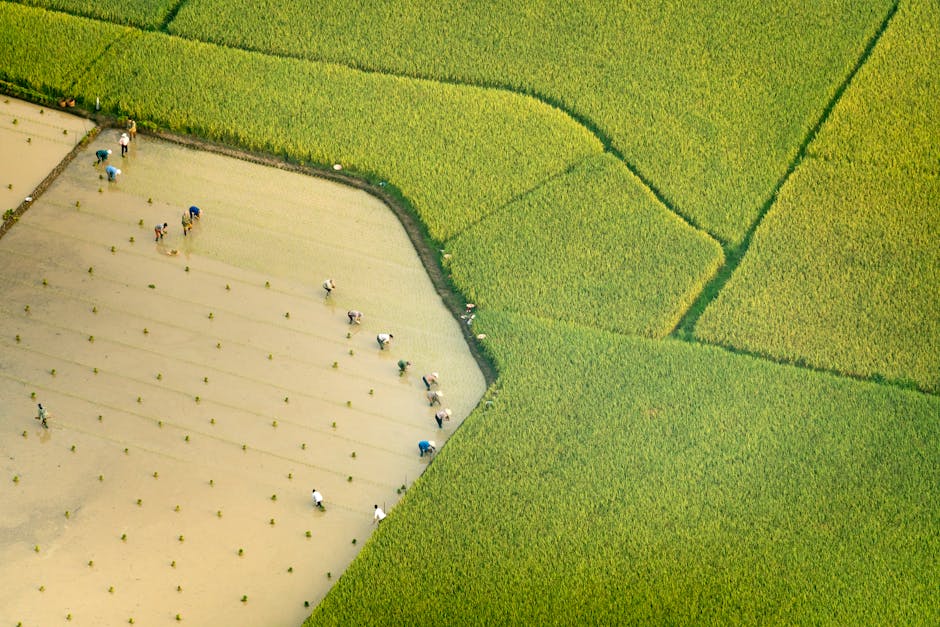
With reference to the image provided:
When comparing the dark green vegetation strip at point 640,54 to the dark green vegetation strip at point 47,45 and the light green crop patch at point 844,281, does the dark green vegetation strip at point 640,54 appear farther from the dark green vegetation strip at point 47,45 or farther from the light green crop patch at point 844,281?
the dark green vegetation strip at point 47,45

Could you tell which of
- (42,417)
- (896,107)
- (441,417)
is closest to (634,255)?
(441,417)

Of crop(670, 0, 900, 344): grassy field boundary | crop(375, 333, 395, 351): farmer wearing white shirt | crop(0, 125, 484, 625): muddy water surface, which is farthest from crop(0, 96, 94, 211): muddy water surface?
crop(670, 0, 900, 344): grassy field boundary

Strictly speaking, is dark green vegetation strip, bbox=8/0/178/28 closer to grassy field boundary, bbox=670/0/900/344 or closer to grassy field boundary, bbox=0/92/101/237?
grassy field boundary, bbox=0/92/101/237

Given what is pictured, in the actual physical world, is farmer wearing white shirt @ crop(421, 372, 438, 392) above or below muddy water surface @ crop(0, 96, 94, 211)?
below

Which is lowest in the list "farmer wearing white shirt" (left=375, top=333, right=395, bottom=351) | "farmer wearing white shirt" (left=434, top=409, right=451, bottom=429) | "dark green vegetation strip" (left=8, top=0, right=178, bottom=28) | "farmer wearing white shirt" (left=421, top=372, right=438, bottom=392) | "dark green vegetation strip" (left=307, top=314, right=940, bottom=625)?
"dark green vegetation strip" (left=307, top=314, right=940, bottom=625)

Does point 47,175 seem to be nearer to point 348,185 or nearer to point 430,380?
point 348,185
